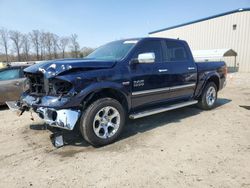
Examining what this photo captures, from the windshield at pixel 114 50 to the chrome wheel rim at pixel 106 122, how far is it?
42.3 inches

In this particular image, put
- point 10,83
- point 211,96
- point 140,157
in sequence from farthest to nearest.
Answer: point 10,83
point 211,96
point 140,157

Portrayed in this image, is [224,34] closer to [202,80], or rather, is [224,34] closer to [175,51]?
[202,80]

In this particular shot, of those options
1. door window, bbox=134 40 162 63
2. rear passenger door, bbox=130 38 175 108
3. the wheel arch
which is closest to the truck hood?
rear passenger door, bbox=130 38 175 108

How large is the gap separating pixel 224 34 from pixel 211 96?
2139 centimetres

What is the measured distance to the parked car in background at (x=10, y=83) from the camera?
7.74 m

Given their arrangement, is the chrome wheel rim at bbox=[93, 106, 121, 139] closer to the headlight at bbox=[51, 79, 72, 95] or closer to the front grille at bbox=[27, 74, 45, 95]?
the headlight at bbox=[51, 79, 72, 95]

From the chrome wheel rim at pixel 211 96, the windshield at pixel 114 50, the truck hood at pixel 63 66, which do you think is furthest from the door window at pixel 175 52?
the truck hood at pixel 63 66

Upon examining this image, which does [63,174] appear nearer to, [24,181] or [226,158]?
[24,181]

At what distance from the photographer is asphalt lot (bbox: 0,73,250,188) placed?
123 inches

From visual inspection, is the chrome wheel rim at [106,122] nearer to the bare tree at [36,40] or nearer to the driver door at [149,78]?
the driver door at [149,78]

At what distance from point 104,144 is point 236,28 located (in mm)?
24374

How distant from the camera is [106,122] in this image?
4.31m

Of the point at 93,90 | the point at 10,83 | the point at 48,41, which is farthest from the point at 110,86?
the point at 48,41

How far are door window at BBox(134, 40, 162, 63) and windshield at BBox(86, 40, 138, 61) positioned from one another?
0.19 meters
